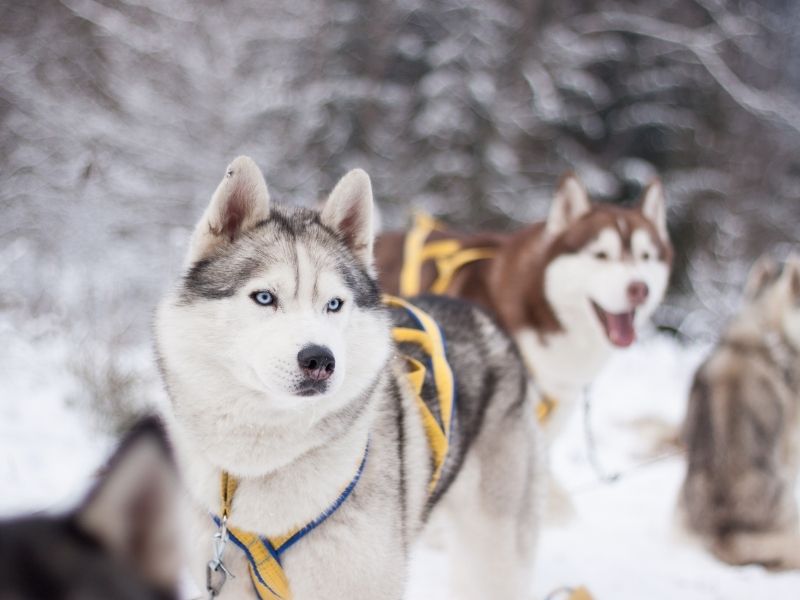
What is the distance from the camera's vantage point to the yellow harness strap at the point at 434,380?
2.14m

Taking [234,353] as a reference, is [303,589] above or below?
below

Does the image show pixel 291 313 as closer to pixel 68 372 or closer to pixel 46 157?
pixel 68 372

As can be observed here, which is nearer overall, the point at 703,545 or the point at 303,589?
the point at 303,589

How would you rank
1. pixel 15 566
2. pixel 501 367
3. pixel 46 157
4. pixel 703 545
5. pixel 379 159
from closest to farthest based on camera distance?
pixel 15 566, pixel 501 367, pixel 703 545, pixel 46 157, pixel 379 159

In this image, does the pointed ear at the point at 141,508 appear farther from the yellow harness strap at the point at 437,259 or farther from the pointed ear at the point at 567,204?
the yellow harness strap at the point at 437,259

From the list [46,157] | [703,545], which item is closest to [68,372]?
[46,157]

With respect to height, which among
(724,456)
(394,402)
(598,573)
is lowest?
(598,573)

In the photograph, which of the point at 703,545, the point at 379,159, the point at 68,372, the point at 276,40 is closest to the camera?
the point at 703,545

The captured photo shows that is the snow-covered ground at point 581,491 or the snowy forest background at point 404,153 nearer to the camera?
the snow-covered ground at point 581,491

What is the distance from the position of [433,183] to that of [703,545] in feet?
25.3

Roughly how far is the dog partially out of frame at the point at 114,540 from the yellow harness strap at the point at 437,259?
368cm

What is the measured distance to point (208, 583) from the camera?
1.81m

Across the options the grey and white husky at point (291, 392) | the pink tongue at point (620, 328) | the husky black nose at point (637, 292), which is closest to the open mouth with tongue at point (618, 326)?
the pink tongue at point (620, 328)

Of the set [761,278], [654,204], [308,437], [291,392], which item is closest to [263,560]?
[308,437]
